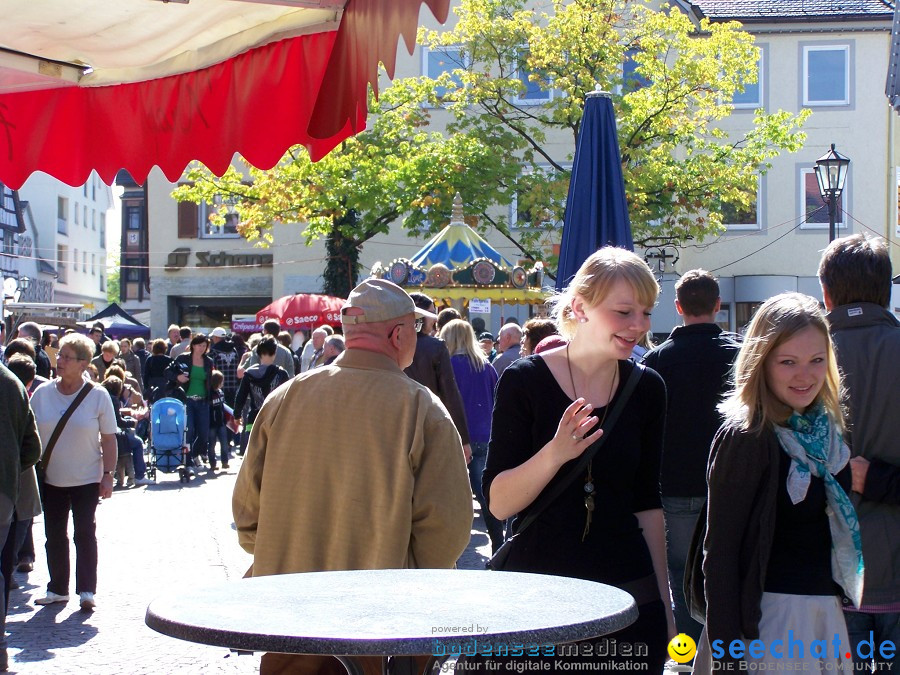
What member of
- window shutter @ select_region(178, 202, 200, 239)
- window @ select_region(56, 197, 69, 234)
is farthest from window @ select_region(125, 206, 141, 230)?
window shutter @ select_region(178, 202, 200, 239)

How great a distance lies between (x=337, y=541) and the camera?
397 centimetres

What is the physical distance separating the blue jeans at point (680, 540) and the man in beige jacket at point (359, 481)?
1.89 metres

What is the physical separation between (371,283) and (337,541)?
977 millimetres

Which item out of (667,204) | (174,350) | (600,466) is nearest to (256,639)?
(600,466)

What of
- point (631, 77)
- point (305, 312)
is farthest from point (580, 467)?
point (631, 77)

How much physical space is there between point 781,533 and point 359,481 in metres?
1.43

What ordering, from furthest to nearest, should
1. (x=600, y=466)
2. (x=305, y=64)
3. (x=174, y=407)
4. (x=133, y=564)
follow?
(x=174, y=407)
(x=133, y=564)
(x=305, y=64)
(x=600, y=466)

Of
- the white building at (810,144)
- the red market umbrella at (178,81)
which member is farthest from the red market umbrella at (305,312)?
the red market umbrella at (178,81)

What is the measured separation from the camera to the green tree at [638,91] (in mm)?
25469

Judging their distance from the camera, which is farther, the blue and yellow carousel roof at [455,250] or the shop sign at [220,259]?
the shop sign at [220,259]

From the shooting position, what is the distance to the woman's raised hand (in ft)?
10.7

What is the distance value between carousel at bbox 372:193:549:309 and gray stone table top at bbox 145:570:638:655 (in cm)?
1486

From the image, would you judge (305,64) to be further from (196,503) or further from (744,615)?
(196,503)

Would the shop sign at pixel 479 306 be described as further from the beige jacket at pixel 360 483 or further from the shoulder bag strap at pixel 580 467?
the shoulder bag strap at pixel 580 467
